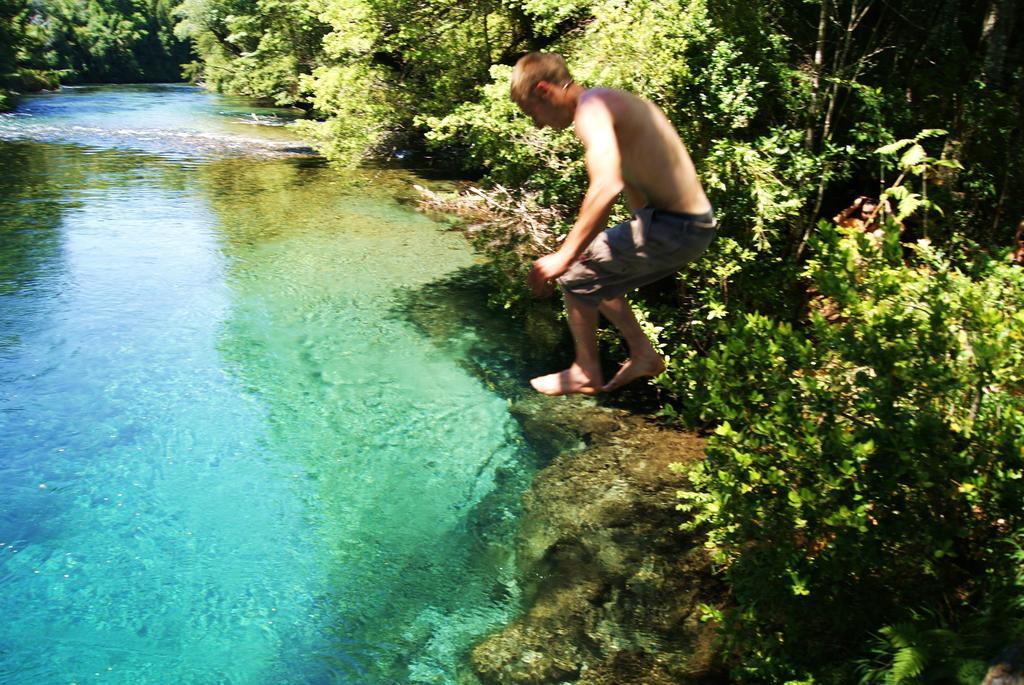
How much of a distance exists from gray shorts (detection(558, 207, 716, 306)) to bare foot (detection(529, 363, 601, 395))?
0.54m

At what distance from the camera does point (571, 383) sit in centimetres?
479

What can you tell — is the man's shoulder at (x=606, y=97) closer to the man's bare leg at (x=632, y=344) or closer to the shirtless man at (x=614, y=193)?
the shirtless man at (x=614, y=193)

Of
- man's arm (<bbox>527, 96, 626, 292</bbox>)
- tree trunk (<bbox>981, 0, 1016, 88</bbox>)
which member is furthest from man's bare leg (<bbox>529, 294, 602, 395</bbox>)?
tree trunk (<bbox>981, 0, 1016, 88</bbox>)

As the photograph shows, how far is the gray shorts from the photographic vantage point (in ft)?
13.4

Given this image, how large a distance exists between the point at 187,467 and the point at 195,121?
29187 millimetres

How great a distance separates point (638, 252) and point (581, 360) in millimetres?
847

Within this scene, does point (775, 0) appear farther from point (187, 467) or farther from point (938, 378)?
point (187, 467)

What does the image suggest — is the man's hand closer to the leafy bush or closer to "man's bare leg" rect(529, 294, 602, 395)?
"man's bare leg" rect(529, 294, 602, 395)

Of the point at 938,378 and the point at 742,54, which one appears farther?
the point at 742,54

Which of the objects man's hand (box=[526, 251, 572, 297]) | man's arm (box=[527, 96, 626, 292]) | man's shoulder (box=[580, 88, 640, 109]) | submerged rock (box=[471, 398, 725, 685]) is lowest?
submerged rock (box=[471, 398, 725, 685])

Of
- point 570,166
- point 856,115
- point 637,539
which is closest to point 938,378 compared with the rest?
point 637,539

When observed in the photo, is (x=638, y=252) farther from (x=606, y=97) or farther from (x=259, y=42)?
(x=259, y=42)

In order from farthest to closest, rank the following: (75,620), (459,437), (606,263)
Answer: (459,437) < (75,620) < (606,263)

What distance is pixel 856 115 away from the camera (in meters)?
8.09
